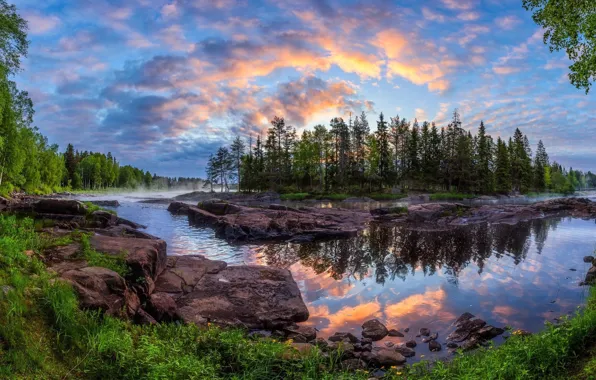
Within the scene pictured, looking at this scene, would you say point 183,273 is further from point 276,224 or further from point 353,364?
point 276,224

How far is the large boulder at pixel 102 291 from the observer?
6258 mm

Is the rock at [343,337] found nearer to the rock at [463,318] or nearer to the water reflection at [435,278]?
the water reflection at [435,278]

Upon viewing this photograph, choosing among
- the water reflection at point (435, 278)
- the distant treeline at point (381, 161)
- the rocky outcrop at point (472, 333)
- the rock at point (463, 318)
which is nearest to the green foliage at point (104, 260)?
the water reflection at point (435, 278)

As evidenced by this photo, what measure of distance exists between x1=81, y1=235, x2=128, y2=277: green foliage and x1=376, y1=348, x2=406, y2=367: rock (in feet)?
22.1

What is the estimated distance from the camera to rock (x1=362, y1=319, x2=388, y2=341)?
26.9 ft

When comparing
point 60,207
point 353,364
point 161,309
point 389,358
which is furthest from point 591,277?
point 60,207

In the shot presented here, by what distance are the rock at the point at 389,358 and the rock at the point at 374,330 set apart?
42.4 inches

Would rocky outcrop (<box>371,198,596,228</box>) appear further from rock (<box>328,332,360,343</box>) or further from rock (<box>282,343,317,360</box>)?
rock (<box>282,343,317,360</box>)

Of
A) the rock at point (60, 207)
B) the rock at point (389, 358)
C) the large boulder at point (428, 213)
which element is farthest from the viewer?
the large boulder at point (428, 213)

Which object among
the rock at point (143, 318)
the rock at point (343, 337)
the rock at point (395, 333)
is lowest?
the rock at point (395, 333)

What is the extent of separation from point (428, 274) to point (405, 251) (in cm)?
492

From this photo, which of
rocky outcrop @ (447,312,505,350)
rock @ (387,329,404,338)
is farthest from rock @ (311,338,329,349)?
rocky outcrop @ (447,312,505,350)

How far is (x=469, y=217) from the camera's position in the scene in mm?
35094

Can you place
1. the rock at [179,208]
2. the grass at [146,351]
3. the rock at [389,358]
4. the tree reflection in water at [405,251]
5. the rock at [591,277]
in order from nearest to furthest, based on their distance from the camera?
the grass at [146,351] → the rock at [389,358] → the rock at [591,277] → the tree reflection in water at [405,251] → the rock at [179,208]
